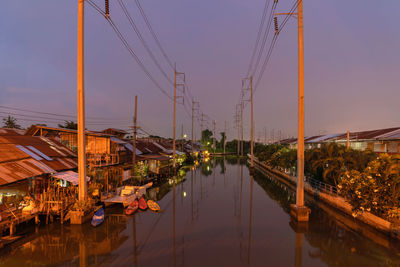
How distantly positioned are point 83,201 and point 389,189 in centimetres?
2061

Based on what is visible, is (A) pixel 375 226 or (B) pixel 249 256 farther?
(A) pixel 375 226

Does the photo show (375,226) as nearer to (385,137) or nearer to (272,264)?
(272,264)

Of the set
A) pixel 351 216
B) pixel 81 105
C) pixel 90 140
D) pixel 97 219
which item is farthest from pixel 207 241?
pixel 90 140

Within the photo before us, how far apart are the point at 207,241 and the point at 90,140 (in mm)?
19796

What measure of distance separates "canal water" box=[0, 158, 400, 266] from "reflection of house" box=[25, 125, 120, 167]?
25.5 feet

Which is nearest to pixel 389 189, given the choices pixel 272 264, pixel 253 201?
pixel 272 264

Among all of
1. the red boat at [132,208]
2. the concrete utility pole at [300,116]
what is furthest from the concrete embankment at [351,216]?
the red boat at [132,208]

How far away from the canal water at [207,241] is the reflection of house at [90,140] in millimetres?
7769

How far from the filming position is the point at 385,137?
31.2 metres

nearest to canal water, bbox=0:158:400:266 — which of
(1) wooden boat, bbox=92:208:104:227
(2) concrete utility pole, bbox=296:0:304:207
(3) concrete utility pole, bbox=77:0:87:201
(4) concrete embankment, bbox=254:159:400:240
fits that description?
(1) wooden boat, bbox=92:208:104:227

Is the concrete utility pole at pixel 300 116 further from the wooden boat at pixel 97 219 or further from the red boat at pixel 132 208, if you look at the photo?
the wooden boat at pixel 97 219

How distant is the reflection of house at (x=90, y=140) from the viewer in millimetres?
25969

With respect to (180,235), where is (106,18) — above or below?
above

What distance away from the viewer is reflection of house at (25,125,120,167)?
26.0 meters
